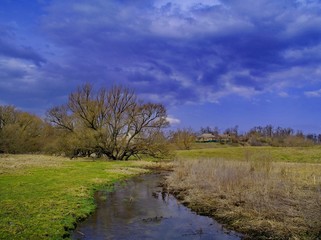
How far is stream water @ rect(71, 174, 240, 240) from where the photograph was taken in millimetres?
11867

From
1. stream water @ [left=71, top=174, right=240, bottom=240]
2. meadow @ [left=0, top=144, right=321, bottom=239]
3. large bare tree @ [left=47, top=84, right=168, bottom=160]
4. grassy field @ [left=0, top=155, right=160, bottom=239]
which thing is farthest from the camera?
large bare tree @ [left=47, top=84, right=168, bottom=160]

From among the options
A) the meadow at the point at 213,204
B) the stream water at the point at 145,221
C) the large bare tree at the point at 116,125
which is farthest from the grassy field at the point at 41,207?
the large bare tree at the point at 116,125

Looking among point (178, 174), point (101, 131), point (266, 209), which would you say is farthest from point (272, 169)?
point (101, 131)

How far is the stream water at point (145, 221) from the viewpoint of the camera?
467 inches

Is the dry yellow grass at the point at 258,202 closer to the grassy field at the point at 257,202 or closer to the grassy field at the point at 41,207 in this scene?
Answer: the grassy field at the point at 257,202

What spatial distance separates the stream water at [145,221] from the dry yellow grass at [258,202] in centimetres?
81

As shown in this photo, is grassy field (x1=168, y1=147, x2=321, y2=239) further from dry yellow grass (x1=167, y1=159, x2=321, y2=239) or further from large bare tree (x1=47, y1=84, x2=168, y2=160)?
large bare tree (x1=47, y1=84, x2=168, y2=160)

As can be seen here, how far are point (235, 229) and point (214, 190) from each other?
605cm

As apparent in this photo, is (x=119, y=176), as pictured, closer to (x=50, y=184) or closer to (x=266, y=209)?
(x=50, y=184)

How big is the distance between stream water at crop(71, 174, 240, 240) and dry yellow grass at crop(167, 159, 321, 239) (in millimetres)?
813

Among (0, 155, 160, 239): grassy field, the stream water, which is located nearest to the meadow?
(0, 155, 160, 239): grassy field

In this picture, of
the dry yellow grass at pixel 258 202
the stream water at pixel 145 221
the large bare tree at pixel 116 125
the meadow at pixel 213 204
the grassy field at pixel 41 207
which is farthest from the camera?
the large bare tree at pixel 116 125

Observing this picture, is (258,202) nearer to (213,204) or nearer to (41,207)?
(213,204)

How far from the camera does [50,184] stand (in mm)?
21312
